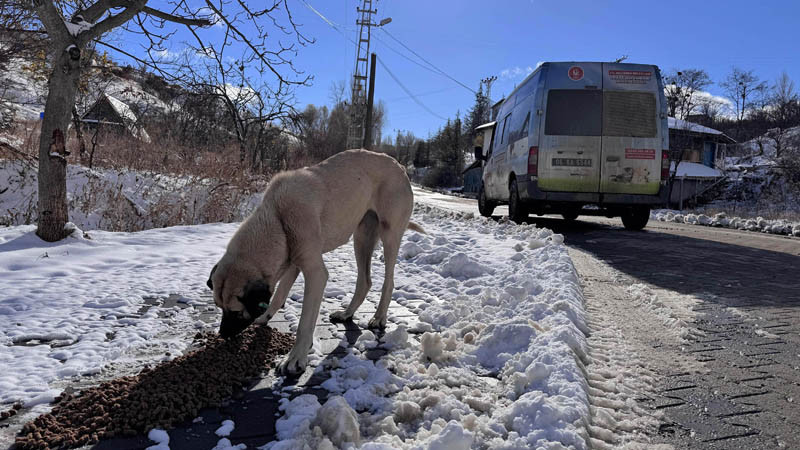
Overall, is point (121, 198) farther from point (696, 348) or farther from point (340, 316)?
point (696, 348)

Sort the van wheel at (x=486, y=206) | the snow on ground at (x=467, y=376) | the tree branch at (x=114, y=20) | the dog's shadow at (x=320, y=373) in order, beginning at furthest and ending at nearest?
the van wheel at (x=486, y=206) → the tree branch at (x=114, y=20) → the dog's shadow at (x=320, y=373) → the snow on ground at (x=467, y=376)

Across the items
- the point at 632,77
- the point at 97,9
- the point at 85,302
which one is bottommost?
the point at 85,302

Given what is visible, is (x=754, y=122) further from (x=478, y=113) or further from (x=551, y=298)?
(x=551, y=298)

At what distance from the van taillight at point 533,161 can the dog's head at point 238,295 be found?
26.7 feet

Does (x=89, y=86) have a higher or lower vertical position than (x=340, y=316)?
higher

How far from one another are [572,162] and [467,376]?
8.07 m

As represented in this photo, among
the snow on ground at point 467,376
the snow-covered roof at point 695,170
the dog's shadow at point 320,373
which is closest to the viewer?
the snow on ground at point 467,376

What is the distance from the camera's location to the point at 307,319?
9.69 ft

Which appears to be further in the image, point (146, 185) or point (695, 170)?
point (695, 170)

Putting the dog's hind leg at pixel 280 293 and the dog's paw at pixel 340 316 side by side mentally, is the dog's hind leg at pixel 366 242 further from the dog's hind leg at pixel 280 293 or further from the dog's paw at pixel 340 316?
the dog's hind leg at pixel 280 293

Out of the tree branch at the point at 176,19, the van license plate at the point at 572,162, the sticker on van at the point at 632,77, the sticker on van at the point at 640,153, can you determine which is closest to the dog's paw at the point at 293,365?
the tree branch at the point at 176,19

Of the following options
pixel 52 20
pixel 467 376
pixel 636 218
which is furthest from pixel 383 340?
pixel 636 218

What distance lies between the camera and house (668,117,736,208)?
41875 millimetres

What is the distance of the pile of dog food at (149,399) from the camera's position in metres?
2.02
